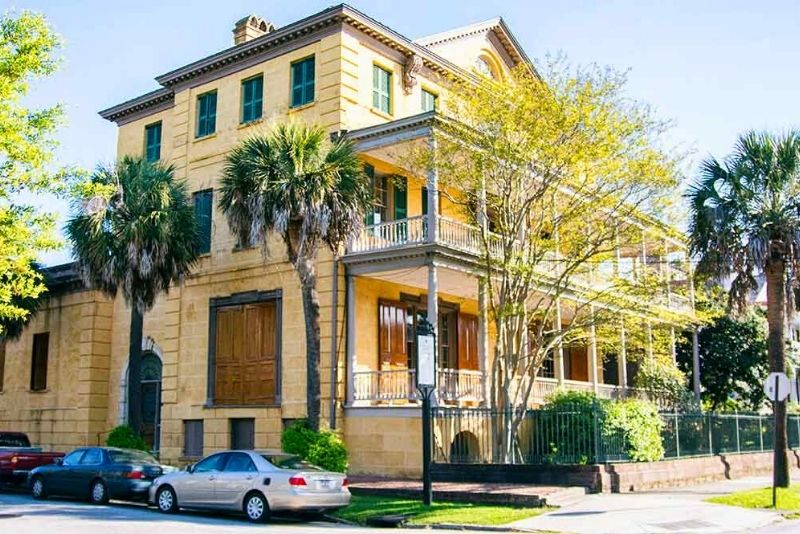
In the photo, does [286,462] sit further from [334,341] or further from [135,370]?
[135,370]

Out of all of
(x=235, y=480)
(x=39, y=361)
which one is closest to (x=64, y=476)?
(x=235, y=480)

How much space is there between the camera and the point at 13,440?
86.2ft

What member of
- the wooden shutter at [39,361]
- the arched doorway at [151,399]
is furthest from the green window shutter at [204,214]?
the wooden shutter at [39,361]

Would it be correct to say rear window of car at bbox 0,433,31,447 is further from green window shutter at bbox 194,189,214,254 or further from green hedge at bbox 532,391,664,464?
green hedge at bbox 532,391,664,464

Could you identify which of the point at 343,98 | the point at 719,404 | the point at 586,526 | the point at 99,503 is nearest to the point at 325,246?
the point at 343,98

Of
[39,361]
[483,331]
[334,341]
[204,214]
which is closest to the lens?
[483,331]

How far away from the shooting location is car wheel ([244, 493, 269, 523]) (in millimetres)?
16094

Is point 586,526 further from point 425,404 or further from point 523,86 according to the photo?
point 523,86

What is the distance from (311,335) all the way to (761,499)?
11.0 meters

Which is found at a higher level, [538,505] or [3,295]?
[3,295]

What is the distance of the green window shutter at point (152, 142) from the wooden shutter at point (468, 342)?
1269cm

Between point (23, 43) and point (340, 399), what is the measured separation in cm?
1191

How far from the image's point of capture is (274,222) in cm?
2200

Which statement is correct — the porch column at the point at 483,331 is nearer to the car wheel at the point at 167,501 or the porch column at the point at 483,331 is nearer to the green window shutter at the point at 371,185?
the green window shutter at the point at 371,185
